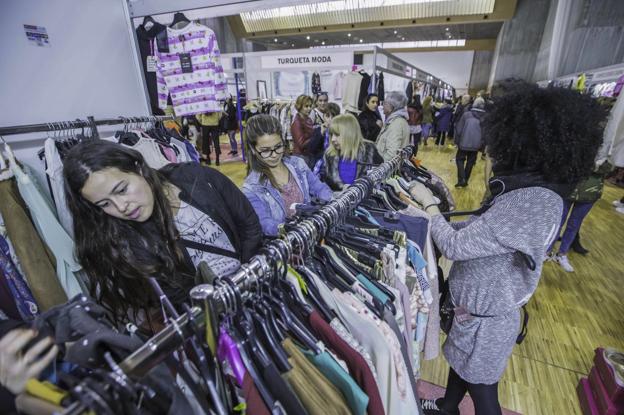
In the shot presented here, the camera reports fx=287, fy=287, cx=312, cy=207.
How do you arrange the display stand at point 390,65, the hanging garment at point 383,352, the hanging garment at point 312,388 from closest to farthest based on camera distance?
1. the hanging garment at point 312,388
2. the hanging garment at point 383,352
3. the display stand at point 390,65

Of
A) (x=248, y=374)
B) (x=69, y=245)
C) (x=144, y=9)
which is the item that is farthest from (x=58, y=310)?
(x=144, y=9)

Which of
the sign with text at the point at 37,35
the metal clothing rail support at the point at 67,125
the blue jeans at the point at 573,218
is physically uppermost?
the sign with text at the point at 37,35

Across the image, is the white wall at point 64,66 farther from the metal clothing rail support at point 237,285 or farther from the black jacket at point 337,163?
the metal clothing rail support at point 237,285

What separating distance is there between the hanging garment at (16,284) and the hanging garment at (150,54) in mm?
1707

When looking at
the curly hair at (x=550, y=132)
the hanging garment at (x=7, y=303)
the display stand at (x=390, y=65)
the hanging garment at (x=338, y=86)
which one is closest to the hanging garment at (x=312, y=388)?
the curly hair at (x=550, y=132)

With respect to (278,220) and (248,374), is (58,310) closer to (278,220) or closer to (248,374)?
(248,374)

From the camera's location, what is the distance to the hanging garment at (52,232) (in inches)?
52.6

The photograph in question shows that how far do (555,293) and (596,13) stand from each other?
23.7ft

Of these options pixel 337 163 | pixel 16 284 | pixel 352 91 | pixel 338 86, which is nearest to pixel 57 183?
pixel 16 284

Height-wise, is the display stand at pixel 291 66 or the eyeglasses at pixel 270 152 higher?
the display stand at pixel 291 66

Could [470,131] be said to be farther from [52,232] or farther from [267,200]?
[52,232]

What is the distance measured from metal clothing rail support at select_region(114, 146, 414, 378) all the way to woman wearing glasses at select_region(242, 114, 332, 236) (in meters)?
0.57

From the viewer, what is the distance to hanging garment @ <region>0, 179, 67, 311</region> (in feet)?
4.25

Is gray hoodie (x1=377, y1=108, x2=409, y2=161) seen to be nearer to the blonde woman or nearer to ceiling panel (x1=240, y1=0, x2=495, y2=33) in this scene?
the blonde woman
